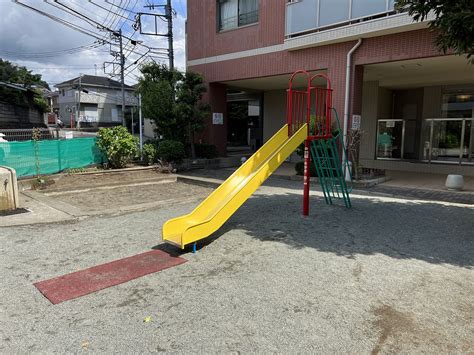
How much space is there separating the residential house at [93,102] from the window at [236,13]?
39385mm

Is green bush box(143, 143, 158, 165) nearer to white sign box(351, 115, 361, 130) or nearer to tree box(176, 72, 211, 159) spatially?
tree box(176, 72, 211, 159)

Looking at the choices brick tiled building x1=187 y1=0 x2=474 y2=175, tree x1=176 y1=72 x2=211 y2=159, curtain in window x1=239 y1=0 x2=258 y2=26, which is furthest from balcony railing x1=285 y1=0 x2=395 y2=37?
tree x1=176 y1=72 x2=211 y2=159

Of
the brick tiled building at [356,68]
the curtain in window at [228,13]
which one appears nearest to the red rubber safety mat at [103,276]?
the brick tiled building at [356,68]

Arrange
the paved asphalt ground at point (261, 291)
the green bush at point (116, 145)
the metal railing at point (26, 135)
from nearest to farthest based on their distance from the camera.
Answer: the paved asphalt ground at point (261, 291) → the metal railing at point (26, 135) → the green bush at point (116, 145)

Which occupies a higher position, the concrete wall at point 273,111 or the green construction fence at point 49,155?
the concrete wall at point 273,111

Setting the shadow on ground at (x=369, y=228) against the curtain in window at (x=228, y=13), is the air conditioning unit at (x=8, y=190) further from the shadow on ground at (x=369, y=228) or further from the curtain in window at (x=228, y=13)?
the curtain in window at (x=228, y=13)

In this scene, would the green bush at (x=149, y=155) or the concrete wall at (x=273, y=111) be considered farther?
the concrete wall at (x=273, y=111)

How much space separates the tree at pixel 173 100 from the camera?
45.1 feet

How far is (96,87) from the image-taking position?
55.7 meters

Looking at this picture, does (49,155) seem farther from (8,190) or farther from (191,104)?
(191,104)

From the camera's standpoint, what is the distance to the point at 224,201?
5.81 meters

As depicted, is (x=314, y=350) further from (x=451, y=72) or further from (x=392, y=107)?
(x=392, y=107)

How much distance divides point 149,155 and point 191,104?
2566 mm

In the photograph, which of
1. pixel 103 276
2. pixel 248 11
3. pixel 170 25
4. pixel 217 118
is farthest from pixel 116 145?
pixel 103 276
